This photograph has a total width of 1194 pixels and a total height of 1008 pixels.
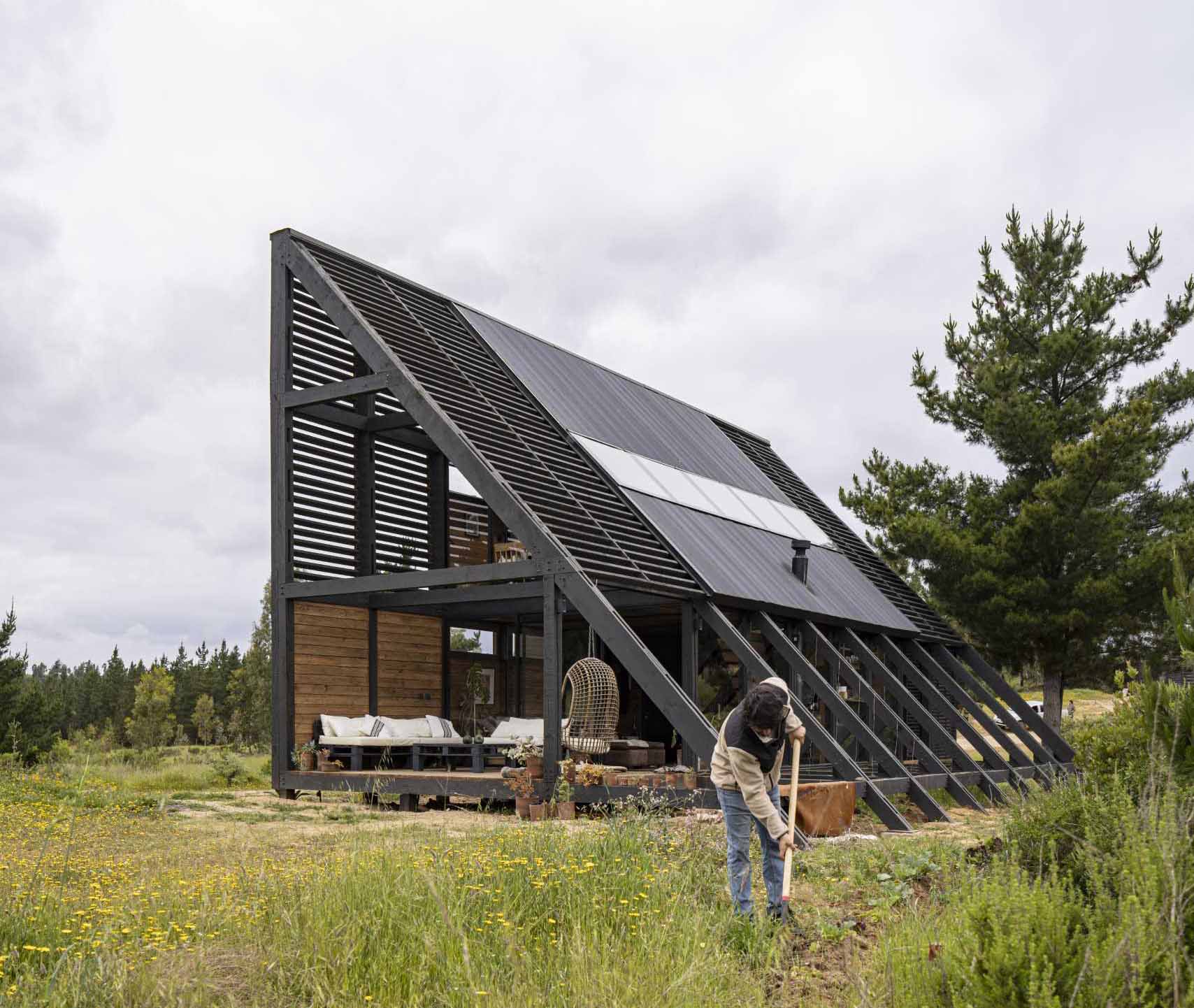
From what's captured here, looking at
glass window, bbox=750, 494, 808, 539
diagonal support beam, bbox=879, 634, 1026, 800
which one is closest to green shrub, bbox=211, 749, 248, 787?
glass window, bbox=750, 494, 808, 539

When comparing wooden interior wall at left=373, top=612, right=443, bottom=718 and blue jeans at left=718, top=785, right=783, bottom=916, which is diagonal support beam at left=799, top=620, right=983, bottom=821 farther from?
blue jeans at left=718, top=785, right=783, bottom=916

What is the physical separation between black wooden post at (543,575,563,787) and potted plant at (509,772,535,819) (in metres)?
0.17

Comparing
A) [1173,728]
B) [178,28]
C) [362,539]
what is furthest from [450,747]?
[1173,728]

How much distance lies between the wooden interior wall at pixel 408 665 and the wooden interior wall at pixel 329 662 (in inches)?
12.6

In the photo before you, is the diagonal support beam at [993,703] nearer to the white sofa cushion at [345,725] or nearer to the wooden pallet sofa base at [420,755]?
the wooden pallet sofa base at [420,755]

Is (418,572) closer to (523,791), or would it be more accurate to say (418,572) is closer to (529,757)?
(529,757)

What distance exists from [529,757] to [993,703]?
9.81 meters

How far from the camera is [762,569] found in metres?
15.2

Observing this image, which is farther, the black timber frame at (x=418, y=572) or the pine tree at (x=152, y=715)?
the pine tree at (x=152, y=715)

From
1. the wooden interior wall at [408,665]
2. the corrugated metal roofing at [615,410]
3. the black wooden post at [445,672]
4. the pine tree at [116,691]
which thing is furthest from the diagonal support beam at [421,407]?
the pine tree at [116,691]

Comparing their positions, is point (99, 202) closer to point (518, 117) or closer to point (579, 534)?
point (518, 117)

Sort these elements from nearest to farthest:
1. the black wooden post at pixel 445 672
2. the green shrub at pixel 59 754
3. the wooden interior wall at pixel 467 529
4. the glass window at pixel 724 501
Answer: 1. the black wooden post at pixel 445 672
2. the wooden interior wall at pixel 467 529
3. the glass window at pixel 724 501
4. the green shrub at pixel 59 754

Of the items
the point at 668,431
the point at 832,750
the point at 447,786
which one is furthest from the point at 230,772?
the point at 832,750

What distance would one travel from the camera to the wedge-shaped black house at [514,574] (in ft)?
39.2
